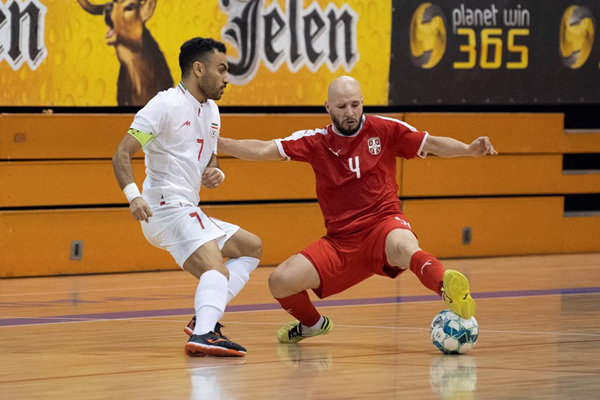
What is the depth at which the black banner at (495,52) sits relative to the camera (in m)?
11.1

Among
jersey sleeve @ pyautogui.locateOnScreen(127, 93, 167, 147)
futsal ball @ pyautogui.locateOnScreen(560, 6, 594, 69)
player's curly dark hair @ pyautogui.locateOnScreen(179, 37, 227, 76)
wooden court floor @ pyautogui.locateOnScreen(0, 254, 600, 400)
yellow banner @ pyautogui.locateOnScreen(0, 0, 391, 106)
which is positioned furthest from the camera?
futsal ball @ pyautogui.locateOnScreen(560, 6, 594, 69)

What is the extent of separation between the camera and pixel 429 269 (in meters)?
5.84

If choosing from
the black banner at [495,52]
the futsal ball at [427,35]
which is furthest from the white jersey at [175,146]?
the futsal ball at [427,35]

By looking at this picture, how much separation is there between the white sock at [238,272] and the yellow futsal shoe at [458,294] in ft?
3.80

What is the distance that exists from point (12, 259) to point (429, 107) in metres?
4.62

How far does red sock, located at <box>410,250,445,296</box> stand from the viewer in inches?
228

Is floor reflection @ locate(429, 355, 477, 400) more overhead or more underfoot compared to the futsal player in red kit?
more underfoot

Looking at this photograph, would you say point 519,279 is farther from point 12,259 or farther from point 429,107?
point 12,259

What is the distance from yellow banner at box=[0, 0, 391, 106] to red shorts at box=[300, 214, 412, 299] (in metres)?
3.99

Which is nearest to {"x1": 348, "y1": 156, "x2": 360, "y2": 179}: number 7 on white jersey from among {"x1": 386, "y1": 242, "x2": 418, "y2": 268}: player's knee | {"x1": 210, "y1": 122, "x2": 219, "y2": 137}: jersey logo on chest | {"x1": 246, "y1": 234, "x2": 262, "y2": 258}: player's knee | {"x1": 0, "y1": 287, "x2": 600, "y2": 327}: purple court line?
{"x1": 386, "y1": 242, "x2": 418, "y2": 268}: player's knee

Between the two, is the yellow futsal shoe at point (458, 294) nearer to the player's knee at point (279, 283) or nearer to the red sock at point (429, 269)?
the red sock at point (429, 269)

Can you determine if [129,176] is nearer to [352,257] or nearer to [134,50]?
[352,257]

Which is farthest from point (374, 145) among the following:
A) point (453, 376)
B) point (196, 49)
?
point (453, 376)

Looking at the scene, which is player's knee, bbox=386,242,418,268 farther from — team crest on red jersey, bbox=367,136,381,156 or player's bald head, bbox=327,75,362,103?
player's bald head, bbox=327,75,362,103
